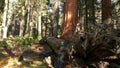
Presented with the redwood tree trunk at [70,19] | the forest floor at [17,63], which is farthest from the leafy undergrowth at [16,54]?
the redwood tree trunk at [70,19]

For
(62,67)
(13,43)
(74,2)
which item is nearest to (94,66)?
(62,67)

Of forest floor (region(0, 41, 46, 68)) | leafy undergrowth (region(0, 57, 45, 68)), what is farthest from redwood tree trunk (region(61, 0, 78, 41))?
leafy undergrowth (region(0, 57, 45, 68))

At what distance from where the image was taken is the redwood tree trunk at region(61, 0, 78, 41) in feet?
45.0

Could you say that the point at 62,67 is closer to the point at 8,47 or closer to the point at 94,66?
the point at 94,66

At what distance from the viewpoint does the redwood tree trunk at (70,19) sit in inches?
540

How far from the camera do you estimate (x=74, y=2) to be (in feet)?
45.7

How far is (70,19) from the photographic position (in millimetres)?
13773

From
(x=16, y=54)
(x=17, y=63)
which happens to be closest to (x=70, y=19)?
(x=16, y=54)

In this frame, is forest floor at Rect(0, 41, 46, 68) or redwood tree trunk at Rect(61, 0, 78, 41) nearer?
forest floor at Rect(0, 41, 46, 68)

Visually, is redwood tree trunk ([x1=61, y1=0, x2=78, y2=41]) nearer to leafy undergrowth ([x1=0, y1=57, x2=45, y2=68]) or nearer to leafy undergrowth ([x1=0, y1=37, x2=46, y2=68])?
leafy undergrowth ([x1=0, y1=37, x2=46, y2=68])

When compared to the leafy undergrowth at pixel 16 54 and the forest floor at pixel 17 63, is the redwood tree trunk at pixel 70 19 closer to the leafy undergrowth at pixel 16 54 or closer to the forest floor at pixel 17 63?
the leafy undergrowth at pixel 16 54

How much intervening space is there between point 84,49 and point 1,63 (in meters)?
3.78

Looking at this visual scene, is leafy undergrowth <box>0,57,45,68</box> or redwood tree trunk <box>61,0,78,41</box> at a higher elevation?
redwood tree trunk <box>61,0,78,41</box>

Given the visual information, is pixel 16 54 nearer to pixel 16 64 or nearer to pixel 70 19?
pixel 16 64
